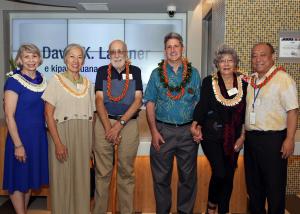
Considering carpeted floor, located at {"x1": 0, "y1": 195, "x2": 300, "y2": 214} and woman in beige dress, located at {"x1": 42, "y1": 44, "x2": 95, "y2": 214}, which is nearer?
woman in beige dress, located at {"x1": 42, "y1": 44, "x2": 95, "y2": 214}

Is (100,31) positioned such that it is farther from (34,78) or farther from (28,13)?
(34,78)

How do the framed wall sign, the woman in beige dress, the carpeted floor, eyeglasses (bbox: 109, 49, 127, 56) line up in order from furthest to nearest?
the framed wall sign
the carpeted floor
eyeglasses (bbox: 109, 49, 127, 56)
the woman in beige dress

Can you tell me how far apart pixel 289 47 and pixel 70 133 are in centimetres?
263

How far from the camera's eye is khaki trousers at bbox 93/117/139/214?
104 inches

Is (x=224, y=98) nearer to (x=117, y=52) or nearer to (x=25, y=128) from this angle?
(x=117, y=52)

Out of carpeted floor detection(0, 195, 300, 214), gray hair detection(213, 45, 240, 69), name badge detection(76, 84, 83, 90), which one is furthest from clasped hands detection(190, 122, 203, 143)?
carpeted floor detection(0, 195, 300, 214)

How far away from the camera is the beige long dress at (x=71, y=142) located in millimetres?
2506

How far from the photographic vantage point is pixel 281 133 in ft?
8.22

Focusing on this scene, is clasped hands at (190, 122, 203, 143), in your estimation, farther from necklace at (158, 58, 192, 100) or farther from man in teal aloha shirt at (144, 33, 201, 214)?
necklace at (158, 58, 192, 100)

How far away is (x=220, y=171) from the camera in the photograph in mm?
2578

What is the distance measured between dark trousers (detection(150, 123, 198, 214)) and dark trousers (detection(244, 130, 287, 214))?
1.39ft

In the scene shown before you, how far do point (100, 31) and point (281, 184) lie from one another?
5668mm

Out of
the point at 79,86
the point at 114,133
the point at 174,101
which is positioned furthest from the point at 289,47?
the point at 79,86

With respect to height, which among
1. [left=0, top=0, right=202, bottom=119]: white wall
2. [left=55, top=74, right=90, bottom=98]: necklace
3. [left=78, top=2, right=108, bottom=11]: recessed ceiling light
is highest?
[left=78, top=2, right=108, bottom=11]: recessed ceiling light
